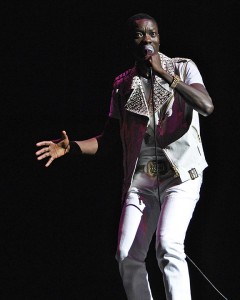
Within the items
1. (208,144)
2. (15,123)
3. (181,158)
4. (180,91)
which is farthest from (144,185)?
(15,123)

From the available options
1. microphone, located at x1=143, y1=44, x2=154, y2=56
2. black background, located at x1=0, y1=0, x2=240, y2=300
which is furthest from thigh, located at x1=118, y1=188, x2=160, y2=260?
black background, located at x1=0, y1=0, x2=240, y2=300

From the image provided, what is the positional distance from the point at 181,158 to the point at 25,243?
152cm

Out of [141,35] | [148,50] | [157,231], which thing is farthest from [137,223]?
[141,35]

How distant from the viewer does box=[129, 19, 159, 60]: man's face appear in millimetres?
3006

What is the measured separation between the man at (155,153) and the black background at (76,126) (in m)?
0.91

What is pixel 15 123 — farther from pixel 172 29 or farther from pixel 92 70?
pixel 172 29

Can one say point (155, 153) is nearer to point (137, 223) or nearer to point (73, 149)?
point (137, 223)

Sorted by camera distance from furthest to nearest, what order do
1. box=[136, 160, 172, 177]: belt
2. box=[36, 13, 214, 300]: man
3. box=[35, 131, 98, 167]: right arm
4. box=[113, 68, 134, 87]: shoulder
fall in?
box=[113, 68, 134, 87]: shoulder < box=[35, 131, 98, 167]: right arm < box=[136, 160, 172, 177]: belt < box=[36, 13, 214, 300]: man

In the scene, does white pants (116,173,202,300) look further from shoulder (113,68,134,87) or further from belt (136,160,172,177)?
shoulder (113,68,134,87)

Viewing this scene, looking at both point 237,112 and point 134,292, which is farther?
point 237,112

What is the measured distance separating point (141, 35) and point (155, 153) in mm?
553

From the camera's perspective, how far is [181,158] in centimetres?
292

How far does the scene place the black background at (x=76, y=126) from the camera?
3.94 metres

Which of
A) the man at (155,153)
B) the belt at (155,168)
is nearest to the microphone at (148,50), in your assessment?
the man at (155,153)
